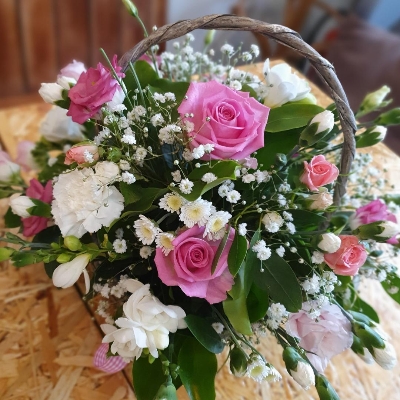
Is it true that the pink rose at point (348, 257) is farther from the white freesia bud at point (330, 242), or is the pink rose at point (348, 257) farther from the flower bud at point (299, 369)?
the flower bud at point (299, 369)

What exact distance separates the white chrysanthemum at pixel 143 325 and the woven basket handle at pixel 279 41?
31 cm

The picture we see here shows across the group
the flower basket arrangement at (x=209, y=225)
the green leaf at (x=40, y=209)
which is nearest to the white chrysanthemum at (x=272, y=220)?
the flower basket arrangement at (x=209, y=225)

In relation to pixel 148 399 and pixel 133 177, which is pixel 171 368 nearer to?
pixel 148 399

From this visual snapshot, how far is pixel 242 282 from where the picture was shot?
0.60 metres

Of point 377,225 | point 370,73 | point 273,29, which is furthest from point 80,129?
point 370,73

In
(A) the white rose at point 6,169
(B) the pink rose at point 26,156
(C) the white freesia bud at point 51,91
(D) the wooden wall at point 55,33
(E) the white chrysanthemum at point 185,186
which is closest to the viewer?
(E) the white chrysanthemum at point 185,186

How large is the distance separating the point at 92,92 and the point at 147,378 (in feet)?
1.29

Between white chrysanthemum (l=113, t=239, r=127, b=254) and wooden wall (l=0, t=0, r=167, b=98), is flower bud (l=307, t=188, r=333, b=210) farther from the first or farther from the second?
wooden wall (l=0, t=0, r=167, b=98)

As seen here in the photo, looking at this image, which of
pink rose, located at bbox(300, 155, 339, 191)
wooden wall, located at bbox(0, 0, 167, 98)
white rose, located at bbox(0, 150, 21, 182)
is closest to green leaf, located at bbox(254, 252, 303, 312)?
pink rose, located at bbox(300, 155, 339, 191)

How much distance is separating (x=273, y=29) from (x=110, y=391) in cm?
57

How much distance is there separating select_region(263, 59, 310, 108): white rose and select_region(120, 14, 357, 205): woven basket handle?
8 cm

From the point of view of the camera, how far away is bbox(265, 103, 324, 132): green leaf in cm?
64

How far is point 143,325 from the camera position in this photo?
575 mm

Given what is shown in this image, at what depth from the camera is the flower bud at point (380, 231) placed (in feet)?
1.97
